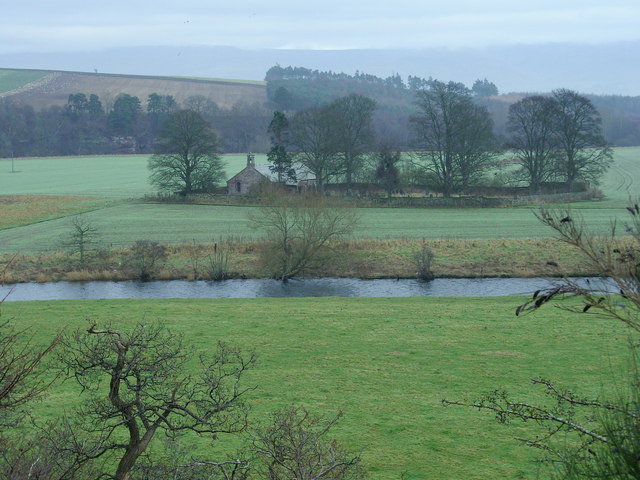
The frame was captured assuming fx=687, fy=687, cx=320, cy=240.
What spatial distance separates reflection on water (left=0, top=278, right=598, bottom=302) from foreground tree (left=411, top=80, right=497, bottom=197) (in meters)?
32.2

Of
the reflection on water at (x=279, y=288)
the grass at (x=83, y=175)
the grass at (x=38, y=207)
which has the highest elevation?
the grass at (x=83, y=175)

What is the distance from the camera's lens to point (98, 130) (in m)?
141

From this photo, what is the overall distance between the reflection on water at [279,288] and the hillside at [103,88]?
126 metres

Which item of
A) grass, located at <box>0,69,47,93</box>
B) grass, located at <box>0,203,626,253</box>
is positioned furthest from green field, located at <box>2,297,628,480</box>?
grass, located at <box>0,69,47,93</box>

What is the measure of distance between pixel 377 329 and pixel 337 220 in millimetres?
18627

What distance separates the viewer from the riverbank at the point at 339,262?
4425 cm

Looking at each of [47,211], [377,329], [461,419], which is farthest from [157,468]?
[47,211]

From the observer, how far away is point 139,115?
142m

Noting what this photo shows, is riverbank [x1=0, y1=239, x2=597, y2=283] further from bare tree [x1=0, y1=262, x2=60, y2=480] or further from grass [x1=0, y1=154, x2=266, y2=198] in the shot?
grass [x1=0, y1=154, x2=266, y2=198]

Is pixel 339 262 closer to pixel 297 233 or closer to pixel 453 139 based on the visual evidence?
pixel 297 233

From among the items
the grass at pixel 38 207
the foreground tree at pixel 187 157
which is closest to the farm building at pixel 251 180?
the foreground tree at pixel 187 157

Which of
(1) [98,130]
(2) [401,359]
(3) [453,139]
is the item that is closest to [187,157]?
(3) [453,139]

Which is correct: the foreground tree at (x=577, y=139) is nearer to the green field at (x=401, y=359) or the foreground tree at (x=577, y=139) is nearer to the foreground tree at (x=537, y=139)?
the foreground tree at (x=537, y=139)

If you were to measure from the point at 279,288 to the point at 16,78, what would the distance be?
17284 cm
